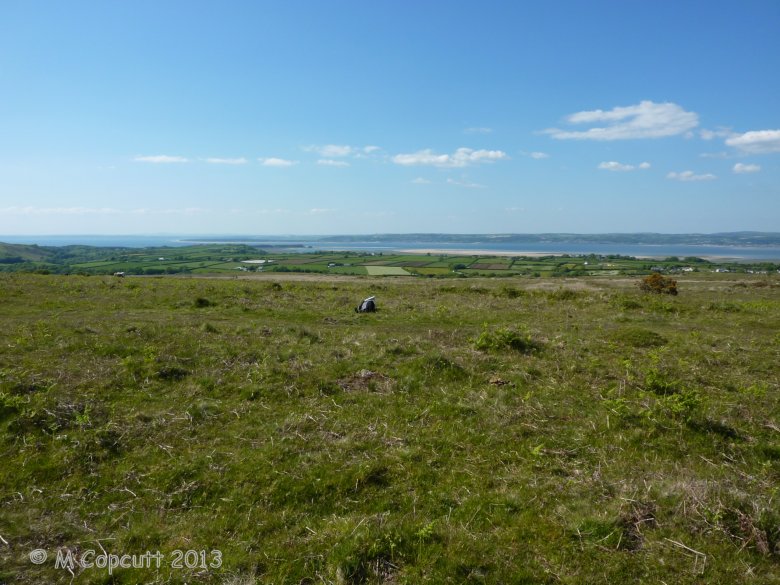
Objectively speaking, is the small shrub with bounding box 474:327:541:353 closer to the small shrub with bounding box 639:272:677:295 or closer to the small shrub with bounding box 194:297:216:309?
the small shrub with bounding box 194:297:216:309

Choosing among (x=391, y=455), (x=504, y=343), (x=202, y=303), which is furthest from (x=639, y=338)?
(x=202, y=303)

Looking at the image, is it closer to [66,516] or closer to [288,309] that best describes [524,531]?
[66,516]

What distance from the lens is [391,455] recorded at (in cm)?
1006

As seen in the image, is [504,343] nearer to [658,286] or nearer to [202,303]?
[202,303]

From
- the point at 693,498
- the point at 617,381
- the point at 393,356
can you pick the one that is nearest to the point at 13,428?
the point at 393,356

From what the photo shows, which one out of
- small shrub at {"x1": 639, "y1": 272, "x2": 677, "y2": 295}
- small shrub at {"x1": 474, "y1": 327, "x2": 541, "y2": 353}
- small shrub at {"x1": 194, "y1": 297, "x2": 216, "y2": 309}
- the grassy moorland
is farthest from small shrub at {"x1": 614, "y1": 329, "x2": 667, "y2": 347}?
small shrub at {"x1": 639, "y1": 272, "x2": 677, "y2": 295}

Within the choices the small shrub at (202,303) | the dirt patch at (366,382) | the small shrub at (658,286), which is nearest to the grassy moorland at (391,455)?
the dirt patch at (366,382)

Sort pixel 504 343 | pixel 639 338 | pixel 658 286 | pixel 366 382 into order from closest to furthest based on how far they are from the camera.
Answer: pixel 366 382 < pixel 504 343 < pixel 639 338 < pixel 658 286

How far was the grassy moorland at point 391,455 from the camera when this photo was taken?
273 inches

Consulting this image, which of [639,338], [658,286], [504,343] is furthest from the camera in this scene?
[658,286]

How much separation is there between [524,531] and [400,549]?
7.51ft

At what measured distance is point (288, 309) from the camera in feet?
96.8

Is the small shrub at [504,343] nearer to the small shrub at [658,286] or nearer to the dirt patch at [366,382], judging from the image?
the dirt patch at [366,382]

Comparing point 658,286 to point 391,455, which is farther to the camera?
point 658,286
